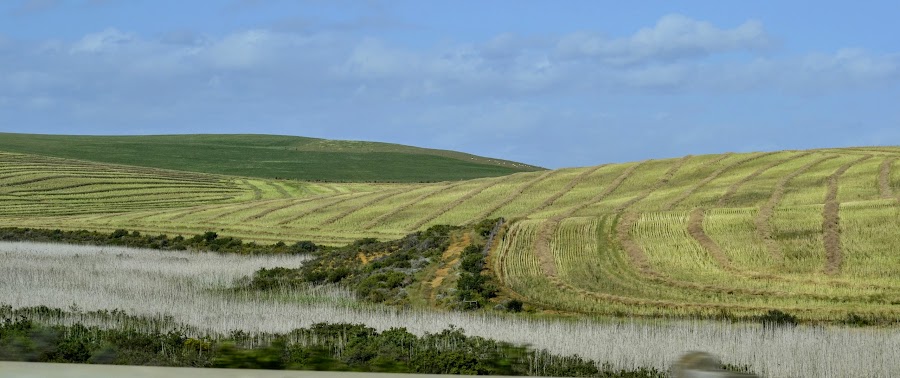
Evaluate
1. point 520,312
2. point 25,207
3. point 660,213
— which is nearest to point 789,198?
point 660,213

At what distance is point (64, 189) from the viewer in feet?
257

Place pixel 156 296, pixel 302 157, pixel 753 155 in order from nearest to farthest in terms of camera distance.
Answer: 1. pixel 156 296
2. pixel 753 155
3. pixel 302 157

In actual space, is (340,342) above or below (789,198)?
below

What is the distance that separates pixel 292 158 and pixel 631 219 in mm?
93819

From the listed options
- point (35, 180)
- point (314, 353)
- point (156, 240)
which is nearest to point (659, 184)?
point (156, 240)

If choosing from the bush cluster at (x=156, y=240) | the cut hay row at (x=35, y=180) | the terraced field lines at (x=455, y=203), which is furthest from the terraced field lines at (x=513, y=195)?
the cut hay row at (x=35, y=180)

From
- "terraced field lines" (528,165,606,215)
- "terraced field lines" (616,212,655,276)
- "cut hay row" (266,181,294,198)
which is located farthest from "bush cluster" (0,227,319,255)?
"cut hay row" (266,181,294,198)

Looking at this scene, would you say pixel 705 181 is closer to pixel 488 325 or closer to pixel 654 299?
pixel 654 299

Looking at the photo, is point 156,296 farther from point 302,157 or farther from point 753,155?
point 302,157

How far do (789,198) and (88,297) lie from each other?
1110 inches

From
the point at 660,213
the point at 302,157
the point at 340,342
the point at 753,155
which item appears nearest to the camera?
the point at 340,342

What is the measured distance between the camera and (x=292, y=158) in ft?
404

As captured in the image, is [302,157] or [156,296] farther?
[302,157]

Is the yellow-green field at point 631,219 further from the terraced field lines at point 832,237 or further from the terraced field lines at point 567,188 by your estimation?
the terraced field lines at point 567,188
